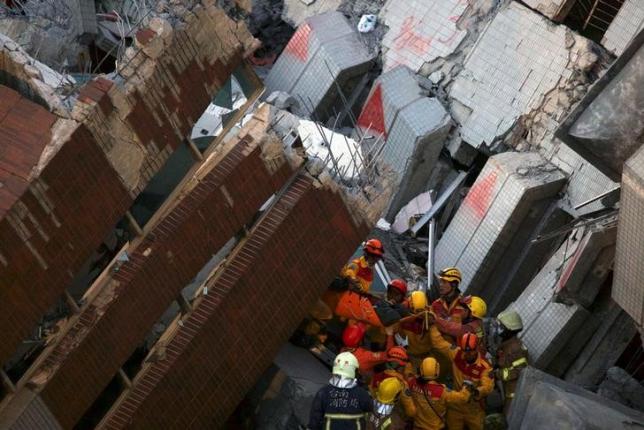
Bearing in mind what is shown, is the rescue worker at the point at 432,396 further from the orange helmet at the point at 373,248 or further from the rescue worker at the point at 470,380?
the orange helmet at the point at 373,248

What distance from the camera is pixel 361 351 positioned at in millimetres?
11859

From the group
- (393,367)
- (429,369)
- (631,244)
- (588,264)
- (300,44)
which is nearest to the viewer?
(631,244)

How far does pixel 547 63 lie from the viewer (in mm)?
14758

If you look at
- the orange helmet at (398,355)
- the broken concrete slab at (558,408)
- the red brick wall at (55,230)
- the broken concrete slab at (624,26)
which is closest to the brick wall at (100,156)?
the red brick wall at (55,230)

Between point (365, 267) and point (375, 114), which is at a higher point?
point (375, 114)

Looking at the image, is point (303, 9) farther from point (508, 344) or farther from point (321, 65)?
point (508, 344)

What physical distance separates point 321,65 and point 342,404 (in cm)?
637

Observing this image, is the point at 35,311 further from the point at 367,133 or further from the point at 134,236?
the point at 367,133

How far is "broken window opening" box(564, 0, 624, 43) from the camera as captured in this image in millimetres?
15062

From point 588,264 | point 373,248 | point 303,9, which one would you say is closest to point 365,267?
point 373,248

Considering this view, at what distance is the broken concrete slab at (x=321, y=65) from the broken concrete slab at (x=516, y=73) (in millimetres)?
1377

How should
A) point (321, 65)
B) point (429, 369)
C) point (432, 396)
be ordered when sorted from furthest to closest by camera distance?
point (321, 65), point (432, 396), point (429, 369)

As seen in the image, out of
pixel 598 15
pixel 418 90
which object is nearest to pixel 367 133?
pixel 418 90

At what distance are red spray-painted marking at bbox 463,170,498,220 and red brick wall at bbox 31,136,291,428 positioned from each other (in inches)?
169
